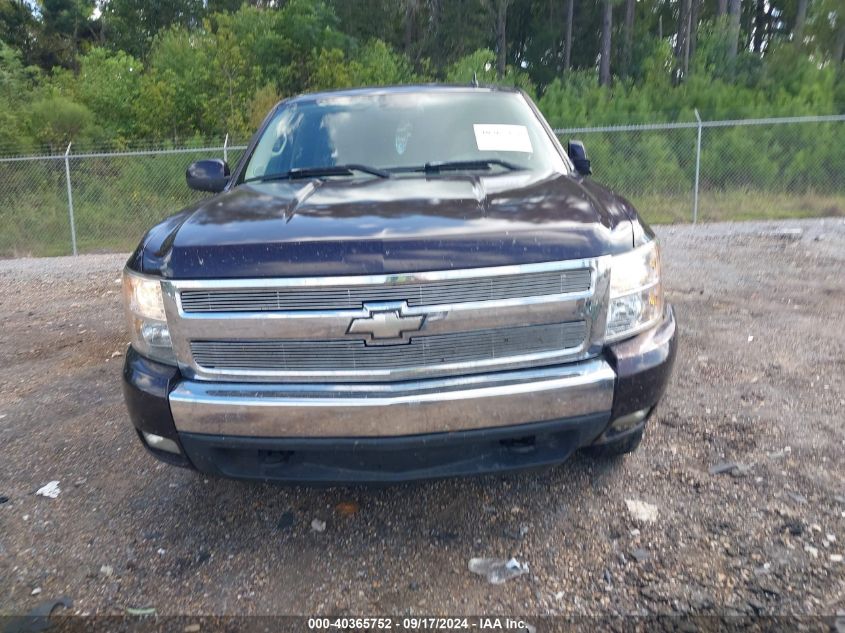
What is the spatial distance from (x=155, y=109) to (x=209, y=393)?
1667cm

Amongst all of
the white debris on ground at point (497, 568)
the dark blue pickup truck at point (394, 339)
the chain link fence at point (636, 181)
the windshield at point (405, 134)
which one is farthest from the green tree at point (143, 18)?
the white debris on ground at point (497, 568)

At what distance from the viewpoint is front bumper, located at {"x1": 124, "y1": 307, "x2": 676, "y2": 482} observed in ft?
7.97

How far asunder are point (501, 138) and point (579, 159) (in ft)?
2.37

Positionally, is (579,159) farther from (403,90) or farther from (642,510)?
(642,510)

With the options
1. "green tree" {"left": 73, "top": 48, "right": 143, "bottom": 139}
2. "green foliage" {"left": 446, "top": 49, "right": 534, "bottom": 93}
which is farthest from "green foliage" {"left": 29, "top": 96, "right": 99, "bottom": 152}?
"green foliage" {"left": 446, "top": 49, "right": 534, "bottom": 93}

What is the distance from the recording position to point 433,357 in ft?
8.08

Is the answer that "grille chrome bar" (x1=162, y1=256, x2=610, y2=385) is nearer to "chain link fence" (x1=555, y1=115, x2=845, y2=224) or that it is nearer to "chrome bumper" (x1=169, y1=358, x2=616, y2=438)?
"chrome bumper" (x1=169, y1=358, x2=616, y2=438)

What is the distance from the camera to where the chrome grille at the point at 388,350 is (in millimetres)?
2447

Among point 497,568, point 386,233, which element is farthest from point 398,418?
point 497,568

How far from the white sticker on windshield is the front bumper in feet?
5.23

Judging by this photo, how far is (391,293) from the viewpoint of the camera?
2.38m

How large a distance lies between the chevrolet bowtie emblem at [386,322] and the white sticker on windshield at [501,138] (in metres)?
1.73

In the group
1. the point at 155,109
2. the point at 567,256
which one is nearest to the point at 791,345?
the point at 567,256

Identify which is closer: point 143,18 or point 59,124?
point 59,124
